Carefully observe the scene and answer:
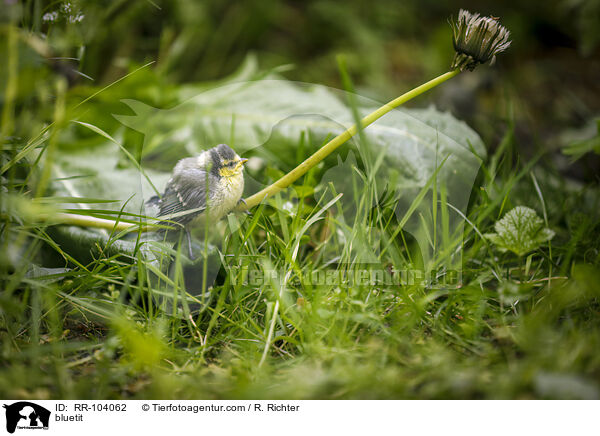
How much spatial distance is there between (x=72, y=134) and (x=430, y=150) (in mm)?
1581

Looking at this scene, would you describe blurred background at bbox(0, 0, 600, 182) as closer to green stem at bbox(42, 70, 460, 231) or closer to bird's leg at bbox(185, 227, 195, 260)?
green stem at bbox(42, 70, 460, 231)

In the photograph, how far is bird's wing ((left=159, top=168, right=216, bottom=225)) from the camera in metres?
1.16

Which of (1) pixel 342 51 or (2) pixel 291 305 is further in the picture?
(1) pixel 342 51

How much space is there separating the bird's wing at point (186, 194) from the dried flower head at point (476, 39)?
2.23 feet

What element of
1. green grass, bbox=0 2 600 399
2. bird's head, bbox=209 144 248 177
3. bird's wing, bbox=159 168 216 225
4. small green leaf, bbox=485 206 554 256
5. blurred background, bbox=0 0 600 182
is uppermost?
blurred background, bbox=0 0 600 182

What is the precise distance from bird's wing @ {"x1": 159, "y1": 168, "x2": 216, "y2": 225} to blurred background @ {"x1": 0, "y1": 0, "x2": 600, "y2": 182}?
487 mm

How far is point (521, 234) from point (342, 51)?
2439 millimetres

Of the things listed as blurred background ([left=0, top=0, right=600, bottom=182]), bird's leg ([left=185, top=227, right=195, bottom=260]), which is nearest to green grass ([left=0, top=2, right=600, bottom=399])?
bird's leg ([left=185, top=227, right=195, bottom=260])

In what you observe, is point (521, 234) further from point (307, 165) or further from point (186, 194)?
point (186, 194)

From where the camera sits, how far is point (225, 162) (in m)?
1.16

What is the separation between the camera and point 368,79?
122 inches
